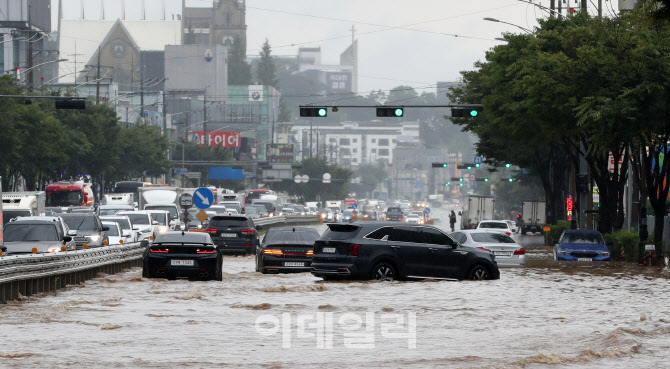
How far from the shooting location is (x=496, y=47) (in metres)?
55.5

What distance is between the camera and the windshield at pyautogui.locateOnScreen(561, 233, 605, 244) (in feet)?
137

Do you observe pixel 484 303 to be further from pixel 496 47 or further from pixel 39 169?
pixel 39 169

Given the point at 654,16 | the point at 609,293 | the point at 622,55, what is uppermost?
the point at 622,55

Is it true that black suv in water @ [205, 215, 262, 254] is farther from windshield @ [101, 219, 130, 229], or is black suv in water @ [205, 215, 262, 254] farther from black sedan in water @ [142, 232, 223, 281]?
black sedan in water @ [142, 232, 223, 281]

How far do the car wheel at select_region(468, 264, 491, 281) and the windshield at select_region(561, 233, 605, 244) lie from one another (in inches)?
544

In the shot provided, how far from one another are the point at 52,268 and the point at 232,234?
20709mm

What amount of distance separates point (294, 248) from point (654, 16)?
2211 cm

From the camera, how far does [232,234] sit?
46.5 m

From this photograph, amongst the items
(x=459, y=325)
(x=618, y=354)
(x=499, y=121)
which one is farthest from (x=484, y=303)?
(x=499, y=121)

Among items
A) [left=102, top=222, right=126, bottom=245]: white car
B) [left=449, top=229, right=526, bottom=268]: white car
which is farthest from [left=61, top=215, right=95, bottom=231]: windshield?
[left=449, top=229, right=526, bottom=268]: white car

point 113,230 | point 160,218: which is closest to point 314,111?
point 160,218

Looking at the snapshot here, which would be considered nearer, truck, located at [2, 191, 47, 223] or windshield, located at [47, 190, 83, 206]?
truck, located at [2, 191, 47, 223]

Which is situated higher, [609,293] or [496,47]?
[496,47]

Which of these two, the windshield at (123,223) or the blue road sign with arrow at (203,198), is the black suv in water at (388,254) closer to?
the blue road sign with arrow at (203,198)
